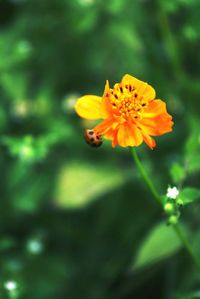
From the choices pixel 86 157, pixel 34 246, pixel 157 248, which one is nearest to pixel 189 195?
pixel 157 248

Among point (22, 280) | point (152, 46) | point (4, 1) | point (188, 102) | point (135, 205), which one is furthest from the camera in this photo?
point (4, 1)

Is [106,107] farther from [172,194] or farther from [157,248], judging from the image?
[157,248]

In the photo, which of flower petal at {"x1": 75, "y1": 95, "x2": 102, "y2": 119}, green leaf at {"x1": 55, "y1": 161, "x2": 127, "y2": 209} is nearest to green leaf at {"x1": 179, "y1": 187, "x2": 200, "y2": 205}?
flower petal at {"x1": 75, "y1": 95, "x2": 102, "y2": 119}

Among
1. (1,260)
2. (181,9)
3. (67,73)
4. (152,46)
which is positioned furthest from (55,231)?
→ (181,9)

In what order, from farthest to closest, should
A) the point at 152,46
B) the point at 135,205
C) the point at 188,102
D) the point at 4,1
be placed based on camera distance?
the point at 4,1 → the point at 152,46 → the point at 188,102 → the point at 135,205

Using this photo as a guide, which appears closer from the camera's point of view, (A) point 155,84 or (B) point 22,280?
(B) point 22,280

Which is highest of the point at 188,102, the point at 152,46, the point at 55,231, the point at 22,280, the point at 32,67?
the point at 32,67

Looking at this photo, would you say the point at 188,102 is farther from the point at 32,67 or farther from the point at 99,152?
the point at 32,67

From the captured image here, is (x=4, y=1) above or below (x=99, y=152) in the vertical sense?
above
